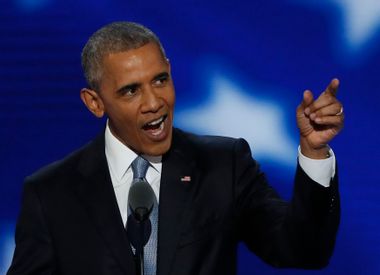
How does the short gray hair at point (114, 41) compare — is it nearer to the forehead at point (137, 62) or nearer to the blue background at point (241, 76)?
the forehead at point (137, 62)

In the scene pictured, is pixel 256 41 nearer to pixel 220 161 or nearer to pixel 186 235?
pixel 220 161

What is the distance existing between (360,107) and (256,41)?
1.20 ft

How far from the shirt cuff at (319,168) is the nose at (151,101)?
0.37 meters

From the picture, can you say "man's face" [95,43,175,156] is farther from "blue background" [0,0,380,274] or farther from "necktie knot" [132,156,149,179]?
"blue background" [0,0,380,274]

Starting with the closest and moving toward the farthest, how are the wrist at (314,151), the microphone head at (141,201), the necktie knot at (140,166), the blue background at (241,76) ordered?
the microphone head at (141,201) < the wrist at (314,151) < the necktie knot at (140,166) < the blue background at (241,76)

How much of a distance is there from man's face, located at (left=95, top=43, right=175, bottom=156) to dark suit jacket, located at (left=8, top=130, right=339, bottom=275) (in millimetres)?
107

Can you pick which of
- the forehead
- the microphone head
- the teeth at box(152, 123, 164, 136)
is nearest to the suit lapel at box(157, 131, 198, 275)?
the teeth at box(152, 123, 164, 136)

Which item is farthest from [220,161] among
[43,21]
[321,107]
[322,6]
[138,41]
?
[43,21]

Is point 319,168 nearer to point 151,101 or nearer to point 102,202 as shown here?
point 151,101

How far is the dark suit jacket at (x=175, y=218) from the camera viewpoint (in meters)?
2.04

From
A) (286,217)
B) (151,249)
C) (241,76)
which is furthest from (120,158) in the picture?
(241,76)

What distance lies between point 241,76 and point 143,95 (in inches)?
24.3

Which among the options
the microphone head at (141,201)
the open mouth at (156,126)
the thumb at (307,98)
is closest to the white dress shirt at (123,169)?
the open mouth at (156,126)

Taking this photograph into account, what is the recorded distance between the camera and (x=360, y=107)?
100 inches
